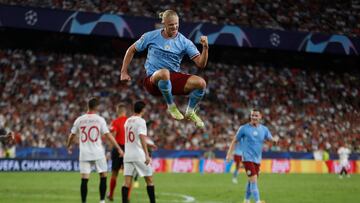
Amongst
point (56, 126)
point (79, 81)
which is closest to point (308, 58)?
point (79, 81)

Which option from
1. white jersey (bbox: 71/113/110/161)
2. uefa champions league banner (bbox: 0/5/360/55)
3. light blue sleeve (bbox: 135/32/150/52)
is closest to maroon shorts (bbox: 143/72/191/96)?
light blue sleeve (bbox: 135/32/150/52)

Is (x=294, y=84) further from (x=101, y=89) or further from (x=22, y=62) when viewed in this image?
(x=22, y=62)

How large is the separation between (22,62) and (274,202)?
20.7 meters

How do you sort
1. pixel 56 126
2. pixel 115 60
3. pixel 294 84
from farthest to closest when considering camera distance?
pixel 294 84 → pixel 115 60 → pixel 56 126

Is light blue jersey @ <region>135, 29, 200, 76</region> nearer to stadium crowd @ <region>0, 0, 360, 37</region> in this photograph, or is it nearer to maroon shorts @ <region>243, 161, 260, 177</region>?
maroon shorts @ <region>243, 161, 260, 177</region>

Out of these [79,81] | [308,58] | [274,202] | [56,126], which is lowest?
[274,202]

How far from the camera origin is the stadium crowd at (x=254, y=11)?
118ft

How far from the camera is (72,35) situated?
3831 centimetres

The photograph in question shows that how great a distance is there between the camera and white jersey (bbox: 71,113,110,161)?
556 inches

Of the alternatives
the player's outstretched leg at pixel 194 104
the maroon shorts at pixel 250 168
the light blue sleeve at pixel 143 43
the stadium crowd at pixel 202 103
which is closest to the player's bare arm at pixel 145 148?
the maroon shorts at pixel 250 168

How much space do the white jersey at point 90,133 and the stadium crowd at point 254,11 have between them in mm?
21383

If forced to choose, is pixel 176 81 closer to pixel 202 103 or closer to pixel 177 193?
pixel 177 193

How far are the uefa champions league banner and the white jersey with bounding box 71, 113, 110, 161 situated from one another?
20425 mm

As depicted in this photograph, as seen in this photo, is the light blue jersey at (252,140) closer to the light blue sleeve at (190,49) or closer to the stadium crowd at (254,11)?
the light blue sleeve at (190,49)
